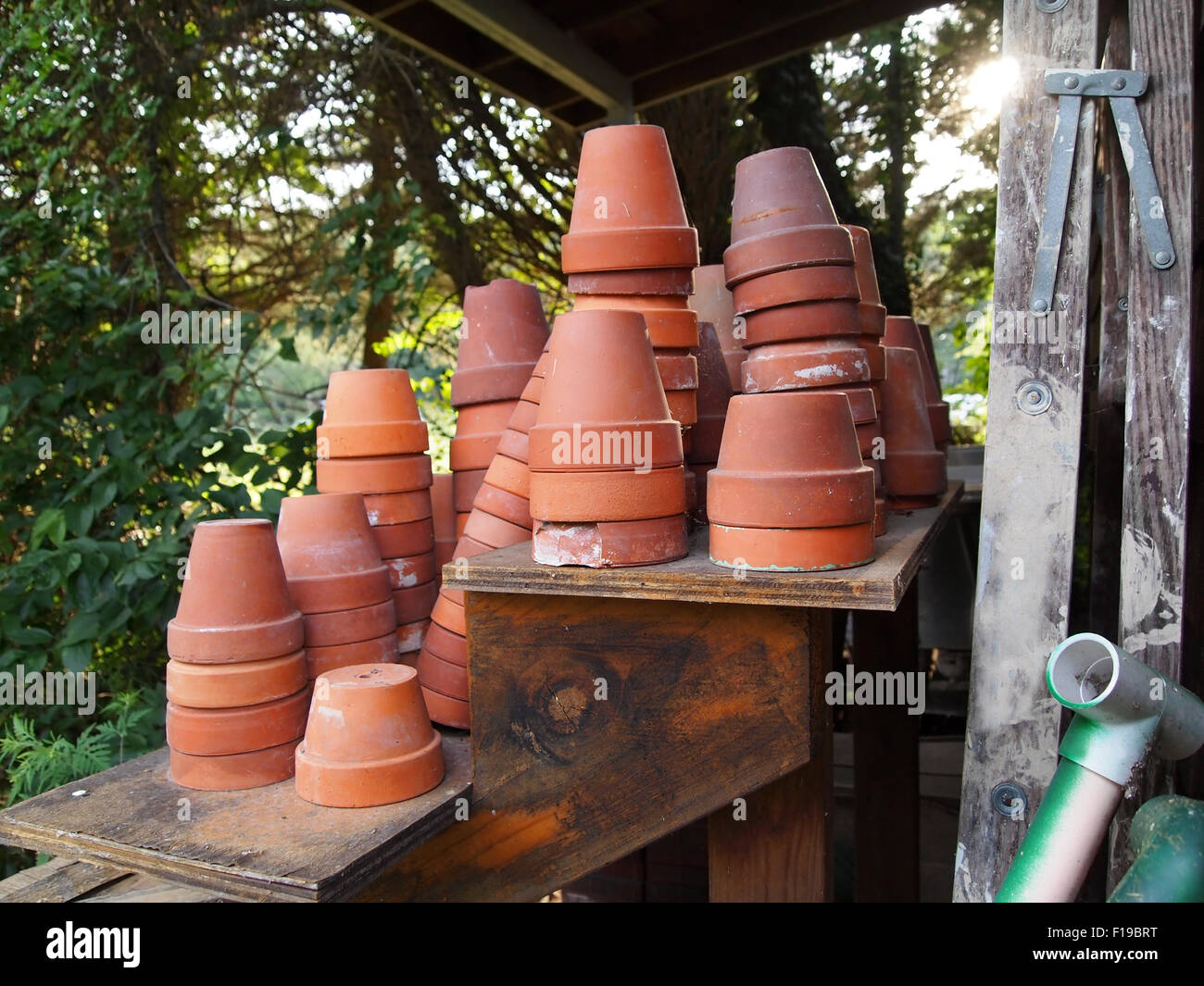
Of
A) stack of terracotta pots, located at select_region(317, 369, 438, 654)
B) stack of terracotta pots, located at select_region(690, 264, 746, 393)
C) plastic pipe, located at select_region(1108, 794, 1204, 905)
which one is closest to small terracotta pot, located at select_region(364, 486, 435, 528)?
stack of terracotta pots, located at select_region(317, 369, 438, 654)

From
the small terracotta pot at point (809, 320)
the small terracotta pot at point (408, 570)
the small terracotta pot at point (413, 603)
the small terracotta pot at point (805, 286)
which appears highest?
the small terracotta pot at point (805, 286)

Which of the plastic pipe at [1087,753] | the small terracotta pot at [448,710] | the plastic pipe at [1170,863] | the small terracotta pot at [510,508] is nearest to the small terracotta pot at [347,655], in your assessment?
the small terracotta pot at [448,710]

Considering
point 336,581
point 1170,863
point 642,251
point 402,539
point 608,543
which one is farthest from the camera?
point 402,539

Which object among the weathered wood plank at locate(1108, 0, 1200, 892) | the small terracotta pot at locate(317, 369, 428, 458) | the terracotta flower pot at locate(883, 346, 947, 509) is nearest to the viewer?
the weathered wood plank at locate(1108, 0, 1200, 892)

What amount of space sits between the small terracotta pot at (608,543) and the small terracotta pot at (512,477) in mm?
332

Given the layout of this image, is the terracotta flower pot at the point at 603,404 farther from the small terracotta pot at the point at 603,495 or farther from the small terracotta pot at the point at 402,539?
the small terracotta pot at the point at 402,539

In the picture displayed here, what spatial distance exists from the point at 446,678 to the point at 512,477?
1.39ft

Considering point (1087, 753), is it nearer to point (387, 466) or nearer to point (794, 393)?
Answer: point (794, 393)

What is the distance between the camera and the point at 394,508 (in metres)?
2.08

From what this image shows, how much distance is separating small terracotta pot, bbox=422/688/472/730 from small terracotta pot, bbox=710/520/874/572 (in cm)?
73

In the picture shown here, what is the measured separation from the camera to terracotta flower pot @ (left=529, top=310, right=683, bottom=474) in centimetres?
152

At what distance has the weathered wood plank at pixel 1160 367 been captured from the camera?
1.49 m

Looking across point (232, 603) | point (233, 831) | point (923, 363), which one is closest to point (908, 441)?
point (923, 363)

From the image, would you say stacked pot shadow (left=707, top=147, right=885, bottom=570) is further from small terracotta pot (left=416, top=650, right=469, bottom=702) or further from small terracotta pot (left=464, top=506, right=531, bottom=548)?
small terracotta pot (left=416, top=650, right=469, bottom=702)
